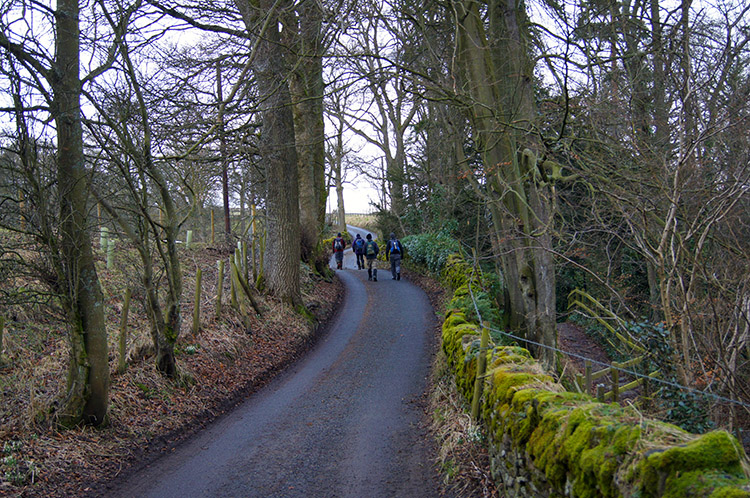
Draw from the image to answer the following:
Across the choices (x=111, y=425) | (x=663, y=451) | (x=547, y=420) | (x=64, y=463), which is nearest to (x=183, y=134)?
(x=111, y=425)

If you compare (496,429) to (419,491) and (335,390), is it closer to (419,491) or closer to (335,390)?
(419,491)

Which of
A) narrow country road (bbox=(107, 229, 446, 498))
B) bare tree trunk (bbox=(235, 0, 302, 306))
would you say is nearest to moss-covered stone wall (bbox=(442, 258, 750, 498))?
narrow country road (bbox=(107, 229, 446, 498))

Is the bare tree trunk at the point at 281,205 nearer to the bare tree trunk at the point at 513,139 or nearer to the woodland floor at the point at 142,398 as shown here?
the woodland floor at the point at 142,398

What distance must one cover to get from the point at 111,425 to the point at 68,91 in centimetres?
403

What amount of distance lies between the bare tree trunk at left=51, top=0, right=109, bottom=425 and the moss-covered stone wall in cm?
464

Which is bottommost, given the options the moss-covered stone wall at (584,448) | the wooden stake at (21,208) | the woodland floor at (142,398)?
the woodland floor at (142,398)

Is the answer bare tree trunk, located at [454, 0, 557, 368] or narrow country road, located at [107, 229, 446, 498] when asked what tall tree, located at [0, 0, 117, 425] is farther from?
bare tree trunk, located at [454, 0, 557, 368]

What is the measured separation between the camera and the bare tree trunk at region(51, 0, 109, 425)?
6.16 meters

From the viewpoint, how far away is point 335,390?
897cm

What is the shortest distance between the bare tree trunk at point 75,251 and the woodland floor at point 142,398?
0.29 meters

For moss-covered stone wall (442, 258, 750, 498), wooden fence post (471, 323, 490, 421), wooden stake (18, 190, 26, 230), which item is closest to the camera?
moss-covered stone wall (442, 258, 750, 498)

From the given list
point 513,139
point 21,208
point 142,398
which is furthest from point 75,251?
point 513,139

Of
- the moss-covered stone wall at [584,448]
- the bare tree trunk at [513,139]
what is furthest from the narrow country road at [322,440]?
the bare tree trunk at [513,139]

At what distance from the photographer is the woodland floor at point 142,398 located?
5.51m
